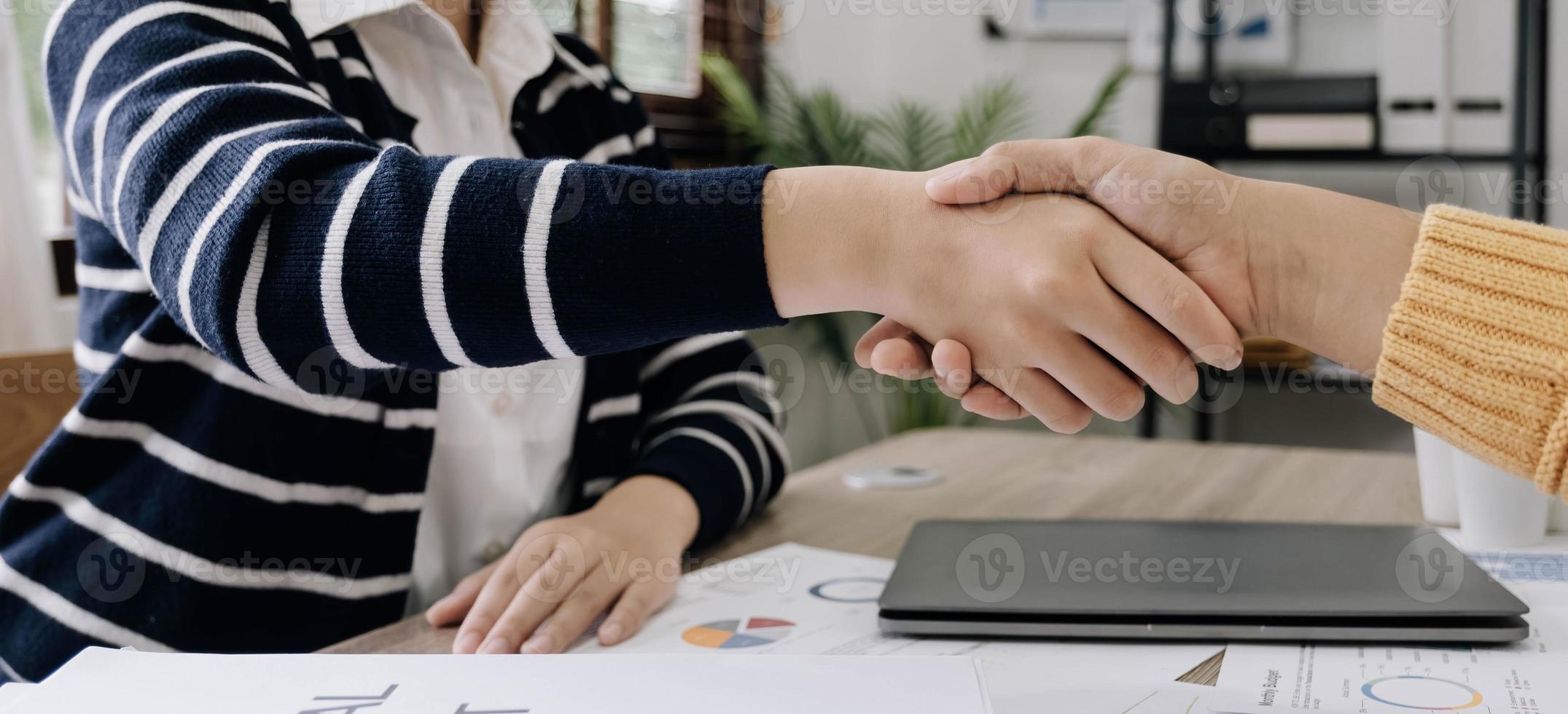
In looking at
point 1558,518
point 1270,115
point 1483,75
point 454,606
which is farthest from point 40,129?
point 1483,75

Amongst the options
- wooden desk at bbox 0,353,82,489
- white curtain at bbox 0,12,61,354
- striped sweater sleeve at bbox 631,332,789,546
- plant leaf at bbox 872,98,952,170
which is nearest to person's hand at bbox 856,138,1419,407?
striped sweater sleeve at bbox 631,332,789,546

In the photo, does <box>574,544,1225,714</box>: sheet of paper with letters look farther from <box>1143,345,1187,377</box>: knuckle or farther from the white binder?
the white binder

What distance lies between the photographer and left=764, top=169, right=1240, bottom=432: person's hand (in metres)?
0.54

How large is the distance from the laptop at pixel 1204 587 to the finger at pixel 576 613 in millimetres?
160

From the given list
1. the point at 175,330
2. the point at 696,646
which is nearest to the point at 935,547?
the point at 696,646

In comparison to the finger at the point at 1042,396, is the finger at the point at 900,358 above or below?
above

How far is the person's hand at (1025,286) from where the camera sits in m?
0.54

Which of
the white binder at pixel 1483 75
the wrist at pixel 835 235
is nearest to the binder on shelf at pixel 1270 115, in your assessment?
the white binder at pixel 1483 75

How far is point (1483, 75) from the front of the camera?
2.03 meters

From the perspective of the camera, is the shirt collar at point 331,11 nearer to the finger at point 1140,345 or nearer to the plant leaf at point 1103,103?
the finger at point 1140,345

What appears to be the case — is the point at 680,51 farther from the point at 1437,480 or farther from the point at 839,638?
the point at 839,638

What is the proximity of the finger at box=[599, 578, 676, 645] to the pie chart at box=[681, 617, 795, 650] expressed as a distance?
0.03 metres

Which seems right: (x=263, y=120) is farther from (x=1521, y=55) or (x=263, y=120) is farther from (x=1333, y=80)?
(x=1521, y=55)

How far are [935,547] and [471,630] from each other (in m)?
0.27
